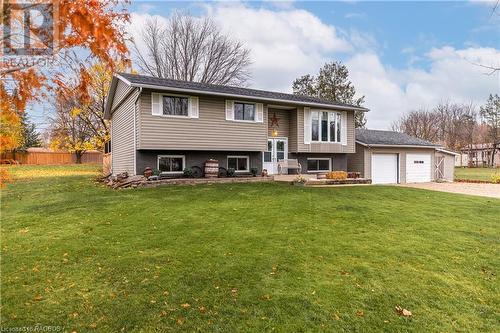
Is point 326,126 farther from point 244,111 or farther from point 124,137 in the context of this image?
point 124,137

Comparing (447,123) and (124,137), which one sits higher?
(447,123)

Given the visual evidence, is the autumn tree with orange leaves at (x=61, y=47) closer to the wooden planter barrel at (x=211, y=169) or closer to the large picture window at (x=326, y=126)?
the wooden planter barrel at (x=211, y=169)

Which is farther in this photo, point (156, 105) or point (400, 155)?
point (400, 155)

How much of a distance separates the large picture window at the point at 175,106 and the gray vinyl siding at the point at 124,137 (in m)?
1.40

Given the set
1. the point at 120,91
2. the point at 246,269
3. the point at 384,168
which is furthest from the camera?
the point at 384,168

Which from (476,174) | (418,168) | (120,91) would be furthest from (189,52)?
(476,174)

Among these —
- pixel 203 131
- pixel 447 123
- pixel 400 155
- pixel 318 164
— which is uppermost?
pixel 447 123

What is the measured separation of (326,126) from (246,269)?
1615cm

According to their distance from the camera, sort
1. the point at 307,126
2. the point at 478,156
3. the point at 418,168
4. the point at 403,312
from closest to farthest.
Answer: the point at 403,312, the point at 307,126, the point at 418,168, the point at 478,156

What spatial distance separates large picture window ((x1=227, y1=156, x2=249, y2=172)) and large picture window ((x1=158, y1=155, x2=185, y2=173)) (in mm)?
2552

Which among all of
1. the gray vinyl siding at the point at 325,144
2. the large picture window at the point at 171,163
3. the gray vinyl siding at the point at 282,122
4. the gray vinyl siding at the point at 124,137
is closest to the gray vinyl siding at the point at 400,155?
the gray vinyl siding at the point at 325,144

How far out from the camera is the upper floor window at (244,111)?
16203mm

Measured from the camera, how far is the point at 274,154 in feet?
61.8

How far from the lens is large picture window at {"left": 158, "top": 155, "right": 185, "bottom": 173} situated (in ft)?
→ 48.5
